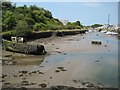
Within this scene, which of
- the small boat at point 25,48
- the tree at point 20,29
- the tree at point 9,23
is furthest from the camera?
the tree at point 9,23

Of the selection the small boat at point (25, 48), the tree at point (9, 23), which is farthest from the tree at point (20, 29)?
the small boat at point (25, 48)

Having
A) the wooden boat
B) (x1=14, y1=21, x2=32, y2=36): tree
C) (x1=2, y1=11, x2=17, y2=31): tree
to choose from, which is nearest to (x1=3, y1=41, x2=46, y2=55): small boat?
the wooden boat

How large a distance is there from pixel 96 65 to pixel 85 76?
6.37m

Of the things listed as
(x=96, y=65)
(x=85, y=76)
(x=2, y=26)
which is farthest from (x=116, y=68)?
(x=2, y=26)

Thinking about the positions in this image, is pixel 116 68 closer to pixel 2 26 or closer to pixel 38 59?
pixel 38 59

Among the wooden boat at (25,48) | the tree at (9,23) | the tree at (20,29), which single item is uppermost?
the tree at (9,23)

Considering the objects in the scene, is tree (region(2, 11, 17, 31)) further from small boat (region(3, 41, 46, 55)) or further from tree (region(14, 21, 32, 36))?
small boat (region(3, 41, 46, 55))

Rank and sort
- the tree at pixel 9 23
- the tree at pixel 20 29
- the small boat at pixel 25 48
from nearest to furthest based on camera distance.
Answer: the small boat at pixel 25 48 → the tree at pixel 20 29 → the tree at pixel 9 23

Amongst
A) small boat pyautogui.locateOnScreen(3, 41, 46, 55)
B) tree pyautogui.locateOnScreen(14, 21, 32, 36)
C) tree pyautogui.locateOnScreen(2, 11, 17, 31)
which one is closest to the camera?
small boat pyautogui.locateOnScreen(3, 41, 46, 55)

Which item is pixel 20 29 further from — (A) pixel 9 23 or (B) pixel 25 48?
(B) pixel 25 48

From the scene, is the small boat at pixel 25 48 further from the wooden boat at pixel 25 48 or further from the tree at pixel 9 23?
the tree at pixel 9 23

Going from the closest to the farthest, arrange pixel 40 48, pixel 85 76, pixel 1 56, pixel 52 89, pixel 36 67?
pixel 52 89
pixel 85 76
pixel 36 67
pixel 1 56
pixel 40 48

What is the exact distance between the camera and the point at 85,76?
79.4 ft

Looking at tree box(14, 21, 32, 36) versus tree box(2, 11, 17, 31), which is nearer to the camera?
tree box(14, 21, 32, 36)
